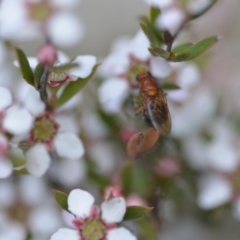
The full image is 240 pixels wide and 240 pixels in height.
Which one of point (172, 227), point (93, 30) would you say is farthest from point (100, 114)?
point (93, 30)

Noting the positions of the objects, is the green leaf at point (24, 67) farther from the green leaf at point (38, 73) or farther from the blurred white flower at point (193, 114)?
the blurred white flower at point (193, 114)

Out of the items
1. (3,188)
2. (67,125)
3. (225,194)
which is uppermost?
(67,125)

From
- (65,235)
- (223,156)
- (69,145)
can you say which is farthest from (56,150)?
(223,156)

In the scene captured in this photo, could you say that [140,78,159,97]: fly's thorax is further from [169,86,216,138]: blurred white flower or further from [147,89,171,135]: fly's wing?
[169,86,216,138]: blurred white flower

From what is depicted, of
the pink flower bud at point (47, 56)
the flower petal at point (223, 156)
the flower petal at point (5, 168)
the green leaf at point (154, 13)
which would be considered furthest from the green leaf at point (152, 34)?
the flower petal at point (223, 156)

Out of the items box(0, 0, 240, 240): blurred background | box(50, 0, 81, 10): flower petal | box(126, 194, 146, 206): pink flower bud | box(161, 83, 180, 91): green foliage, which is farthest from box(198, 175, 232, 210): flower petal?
box(50, 0, 81, 10): flower petal

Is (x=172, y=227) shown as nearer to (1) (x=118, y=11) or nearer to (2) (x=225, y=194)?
(2) (x=225, y=194)
